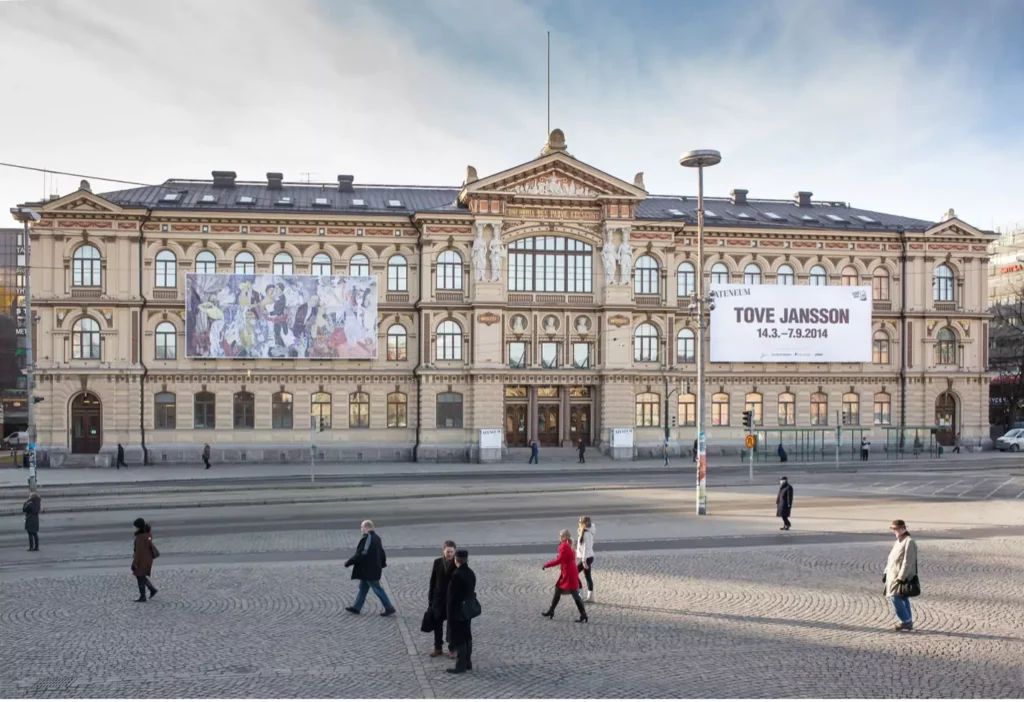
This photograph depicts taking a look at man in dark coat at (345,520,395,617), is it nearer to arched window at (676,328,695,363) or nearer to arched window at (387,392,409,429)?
arched window at (387,392,409,429)

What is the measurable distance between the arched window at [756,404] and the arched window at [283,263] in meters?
31.4

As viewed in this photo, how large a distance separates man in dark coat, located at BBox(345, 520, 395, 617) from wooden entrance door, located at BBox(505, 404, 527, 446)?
1518 inches

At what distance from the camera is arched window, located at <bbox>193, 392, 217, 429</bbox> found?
51.7 m

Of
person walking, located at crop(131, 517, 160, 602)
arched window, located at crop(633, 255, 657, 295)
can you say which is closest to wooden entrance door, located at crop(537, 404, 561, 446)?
arched window, located at crop(633, 255, 657, 295)

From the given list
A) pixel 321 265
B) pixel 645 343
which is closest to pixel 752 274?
pixel 645 343

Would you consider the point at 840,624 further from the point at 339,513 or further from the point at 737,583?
the point at 339,513

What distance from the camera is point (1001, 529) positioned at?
26547mm

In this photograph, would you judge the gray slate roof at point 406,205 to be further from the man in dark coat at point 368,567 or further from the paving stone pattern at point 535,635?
the man in dark coat at point 368,567

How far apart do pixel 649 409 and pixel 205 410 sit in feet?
93.8

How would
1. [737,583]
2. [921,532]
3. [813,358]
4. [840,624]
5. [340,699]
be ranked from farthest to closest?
[813,358], [921,532], [737,583], [840,624], [340,699]

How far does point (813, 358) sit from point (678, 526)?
112 feet

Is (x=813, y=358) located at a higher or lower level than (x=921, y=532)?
higher

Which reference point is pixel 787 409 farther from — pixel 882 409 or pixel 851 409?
pixel 882 409

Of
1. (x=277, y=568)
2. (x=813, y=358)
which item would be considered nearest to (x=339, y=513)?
(x=277, y=568)
